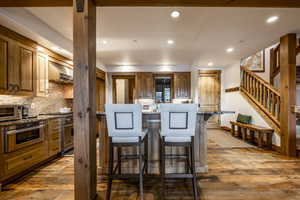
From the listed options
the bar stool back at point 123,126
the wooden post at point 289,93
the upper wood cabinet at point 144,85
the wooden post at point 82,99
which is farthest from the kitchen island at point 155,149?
the upper wood cabinet at point 144,85

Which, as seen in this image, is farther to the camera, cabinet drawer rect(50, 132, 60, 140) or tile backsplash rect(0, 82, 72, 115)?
cabinet drawer rect(50, 132, 60, 140)

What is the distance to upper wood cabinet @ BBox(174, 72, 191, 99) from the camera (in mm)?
6047

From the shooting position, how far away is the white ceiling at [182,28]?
97.0 inches

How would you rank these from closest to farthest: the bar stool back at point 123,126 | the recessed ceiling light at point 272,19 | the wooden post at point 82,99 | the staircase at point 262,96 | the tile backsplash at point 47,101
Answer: the wooden post at point 82,99
the bar stool back at point 123,126
the recessed ceiling light at point 272,19
the tile backsplash at point 47,101
the staircase at point 262,96

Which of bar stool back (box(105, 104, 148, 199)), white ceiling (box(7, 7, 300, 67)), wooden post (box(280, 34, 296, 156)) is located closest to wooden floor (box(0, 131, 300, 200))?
wooden post (box(280, 34, 296, 156))

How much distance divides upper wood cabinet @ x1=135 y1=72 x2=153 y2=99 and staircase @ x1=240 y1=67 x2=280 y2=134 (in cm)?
326

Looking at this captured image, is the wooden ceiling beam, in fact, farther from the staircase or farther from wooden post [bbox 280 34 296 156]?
the staircase

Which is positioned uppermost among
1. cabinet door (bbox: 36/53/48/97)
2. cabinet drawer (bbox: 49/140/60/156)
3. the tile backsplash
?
cabinet door (bbox: 36/53/48/97)

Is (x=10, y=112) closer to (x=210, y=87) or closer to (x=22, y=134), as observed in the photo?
(x=22, y=134)

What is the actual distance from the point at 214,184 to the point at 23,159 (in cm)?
299

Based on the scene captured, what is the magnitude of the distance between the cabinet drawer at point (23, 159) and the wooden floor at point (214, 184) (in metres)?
0.19

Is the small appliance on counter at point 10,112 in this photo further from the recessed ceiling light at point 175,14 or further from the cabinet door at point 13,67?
the recessed ceiling light at point 175,14

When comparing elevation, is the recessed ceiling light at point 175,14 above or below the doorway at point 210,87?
above

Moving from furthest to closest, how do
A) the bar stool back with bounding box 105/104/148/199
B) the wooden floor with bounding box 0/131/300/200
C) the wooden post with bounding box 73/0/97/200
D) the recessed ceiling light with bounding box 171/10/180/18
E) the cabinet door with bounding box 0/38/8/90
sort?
the recessed ceiling light with bounding box 171/10/180/18, the cabinet door with bounding box 0/38/8/90, the wooden floor with bounding box 0/131/300/200, the bar stool back with bounding box 105/104/148/199, the wooden post with bounding box 73/0/97/200
